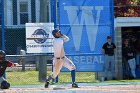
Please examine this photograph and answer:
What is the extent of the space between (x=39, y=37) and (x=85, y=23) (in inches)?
73.0

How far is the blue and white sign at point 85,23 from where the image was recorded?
19.3 m

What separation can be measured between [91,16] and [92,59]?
1668 mm

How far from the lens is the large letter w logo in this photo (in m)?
19.4

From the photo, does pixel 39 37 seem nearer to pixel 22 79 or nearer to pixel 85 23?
pixel 85 23

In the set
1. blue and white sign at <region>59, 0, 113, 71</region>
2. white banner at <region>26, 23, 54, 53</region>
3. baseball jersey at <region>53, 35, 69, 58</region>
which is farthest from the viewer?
blue and white sign at <region>59, 0, 113, 71</region>

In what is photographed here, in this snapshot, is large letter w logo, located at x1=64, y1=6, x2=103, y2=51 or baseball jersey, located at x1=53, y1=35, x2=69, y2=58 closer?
baseball jersey, located at x1=53, y1=35, x2=69, y2=58

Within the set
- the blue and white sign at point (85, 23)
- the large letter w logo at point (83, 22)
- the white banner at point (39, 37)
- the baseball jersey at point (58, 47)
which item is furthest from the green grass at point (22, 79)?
the baseball jersey at point (58, 47)

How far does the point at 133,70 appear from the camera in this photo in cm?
2114

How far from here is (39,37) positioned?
19297mm

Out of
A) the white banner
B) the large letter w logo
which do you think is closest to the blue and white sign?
the large letter w logo

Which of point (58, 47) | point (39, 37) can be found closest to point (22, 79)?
point (39, 37)

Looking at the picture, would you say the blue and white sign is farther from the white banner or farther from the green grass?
the green grass

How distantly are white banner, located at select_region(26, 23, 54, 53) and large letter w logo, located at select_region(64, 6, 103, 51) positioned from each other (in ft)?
2.95

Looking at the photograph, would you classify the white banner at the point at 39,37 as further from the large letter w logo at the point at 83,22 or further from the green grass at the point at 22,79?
the green grass at the point at 22,79
